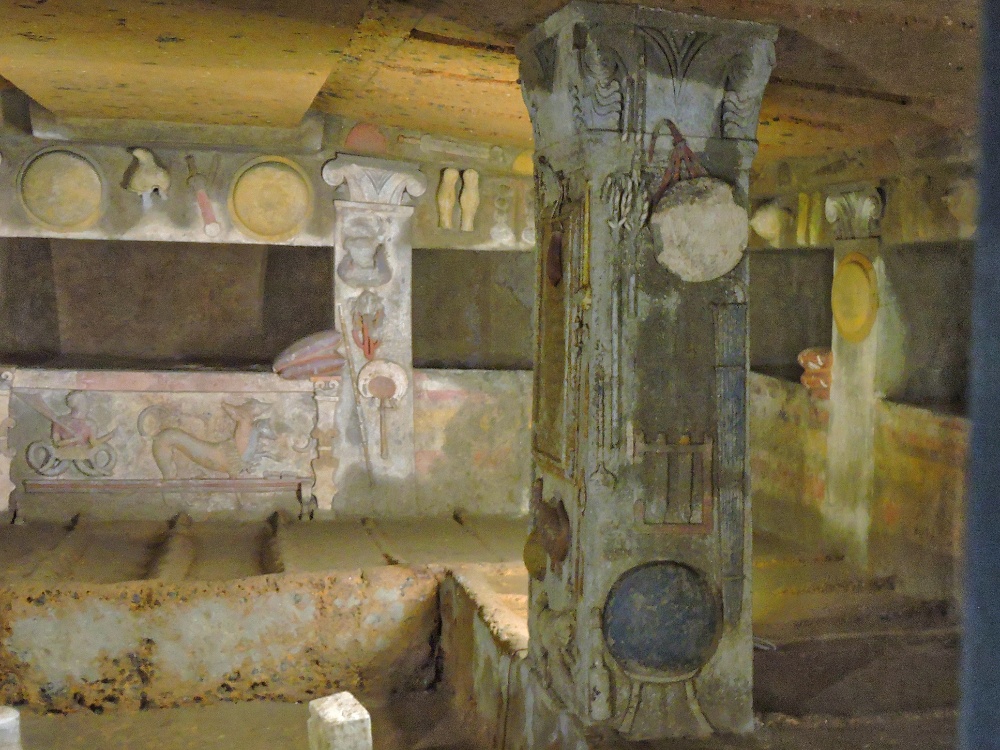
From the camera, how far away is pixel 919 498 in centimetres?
420

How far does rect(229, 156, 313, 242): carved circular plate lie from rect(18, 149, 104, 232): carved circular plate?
0.73m

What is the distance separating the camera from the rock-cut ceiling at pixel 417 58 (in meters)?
2.76

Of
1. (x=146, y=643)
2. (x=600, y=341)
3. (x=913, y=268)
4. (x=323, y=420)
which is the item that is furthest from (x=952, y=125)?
(x=146, y=643)

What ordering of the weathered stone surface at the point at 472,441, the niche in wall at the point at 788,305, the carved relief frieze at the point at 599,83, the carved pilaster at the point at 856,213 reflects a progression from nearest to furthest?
the carved relief frieze at the point at 599,83 → the carved pilaster at the point at 856,213 → the niche in wall at the point at 788,305 → the weathered stone surface at the point at 472,441

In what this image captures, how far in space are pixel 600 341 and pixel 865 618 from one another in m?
2.07

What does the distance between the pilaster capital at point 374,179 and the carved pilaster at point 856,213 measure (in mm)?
2255

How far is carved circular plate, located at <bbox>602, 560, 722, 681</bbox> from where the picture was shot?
2.79 metres

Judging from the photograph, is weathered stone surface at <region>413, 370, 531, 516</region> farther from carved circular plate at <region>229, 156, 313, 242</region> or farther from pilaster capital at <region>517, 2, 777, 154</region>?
pilaster capital at <region>517, 2, 777, 154</region>

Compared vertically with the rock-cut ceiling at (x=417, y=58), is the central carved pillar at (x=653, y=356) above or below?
below

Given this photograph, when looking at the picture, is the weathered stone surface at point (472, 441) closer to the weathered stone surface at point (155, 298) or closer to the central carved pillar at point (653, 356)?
the weathered stone surface at point (155, 298)

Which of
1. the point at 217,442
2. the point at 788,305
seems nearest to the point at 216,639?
the point at 217,442

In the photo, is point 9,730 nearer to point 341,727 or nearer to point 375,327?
point 341,727

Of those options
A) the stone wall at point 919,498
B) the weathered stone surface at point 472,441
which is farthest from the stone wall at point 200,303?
the stone wall at point 919,498

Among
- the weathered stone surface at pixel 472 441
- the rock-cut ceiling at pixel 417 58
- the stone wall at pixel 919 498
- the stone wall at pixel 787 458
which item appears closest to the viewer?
the rock-cut ceiling at pixel 417 58
